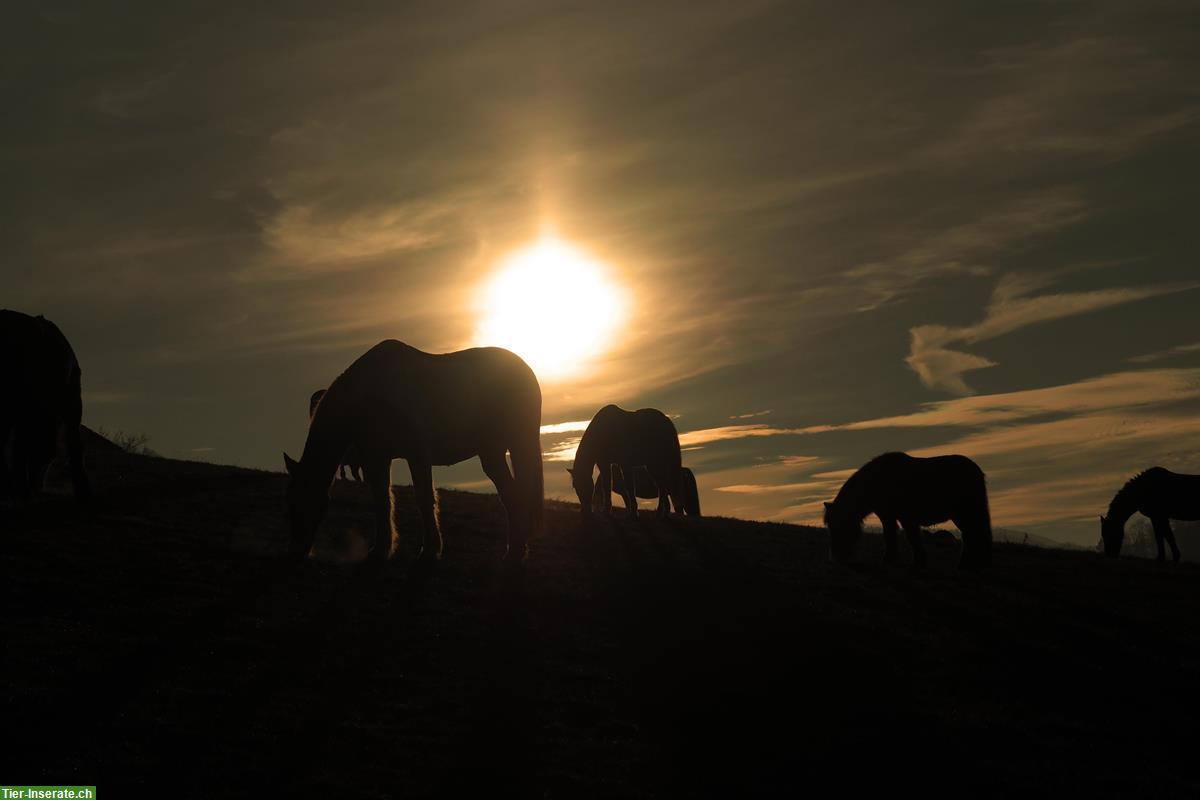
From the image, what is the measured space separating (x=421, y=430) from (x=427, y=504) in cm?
136

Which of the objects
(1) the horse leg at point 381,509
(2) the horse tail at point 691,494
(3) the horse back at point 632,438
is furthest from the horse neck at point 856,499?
(2) the horse tail at point 691,494

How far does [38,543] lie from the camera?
17531 mm

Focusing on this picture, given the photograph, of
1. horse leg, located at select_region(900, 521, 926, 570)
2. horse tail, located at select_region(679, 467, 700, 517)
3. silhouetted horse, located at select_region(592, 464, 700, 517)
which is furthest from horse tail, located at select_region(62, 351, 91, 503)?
horse tail, located at select_region(679, 467, 700, 517)

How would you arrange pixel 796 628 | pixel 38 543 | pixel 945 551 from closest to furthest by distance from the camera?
pixel 796 628
pixel 38 543
pixel 945 551

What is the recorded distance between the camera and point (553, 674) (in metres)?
13.0

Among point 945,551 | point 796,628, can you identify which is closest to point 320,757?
point 796,628

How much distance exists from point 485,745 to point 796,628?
6.85 m

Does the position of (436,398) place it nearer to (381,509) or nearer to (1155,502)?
(381,509)

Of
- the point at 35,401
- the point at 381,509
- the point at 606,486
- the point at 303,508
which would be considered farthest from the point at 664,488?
the point at 35,401

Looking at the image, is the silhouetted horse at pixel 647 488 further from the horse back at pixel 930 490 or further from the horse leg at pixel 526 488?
the horse leg at pixel 526 488

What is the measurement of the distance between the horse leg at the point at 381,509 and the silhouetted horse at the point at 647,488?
1323 cm

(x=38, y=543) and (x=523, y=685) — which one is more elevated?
(x=38, y=543)

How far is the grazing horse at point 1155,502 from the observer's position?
35.5 metres

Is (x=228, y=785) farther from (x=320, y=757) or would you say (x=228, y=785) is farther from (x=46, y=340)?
(x=46, y=340)
